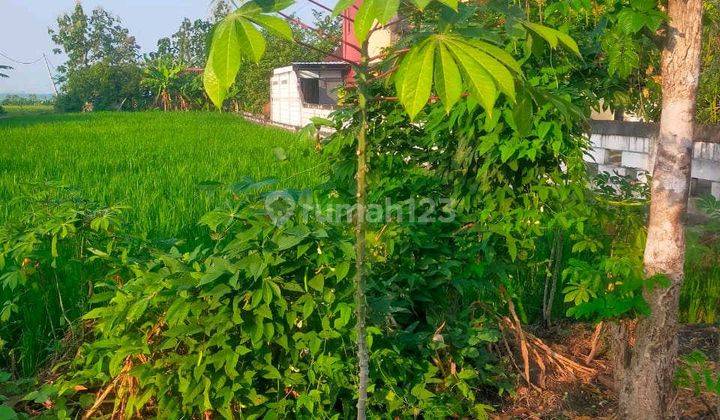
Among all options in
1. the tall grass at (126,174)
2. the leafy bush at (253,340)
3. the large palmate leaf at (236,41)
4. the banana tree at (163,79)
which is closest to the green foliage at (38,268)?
the tall grass at (126,174)

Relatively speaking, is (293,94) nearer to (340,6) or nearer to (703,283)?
(703,283)

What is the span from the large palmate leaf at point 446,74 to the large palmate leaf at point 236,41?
A: 23cm

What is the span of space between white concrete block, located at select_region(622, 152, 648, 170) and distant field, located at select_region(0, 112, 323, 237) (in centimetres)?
227

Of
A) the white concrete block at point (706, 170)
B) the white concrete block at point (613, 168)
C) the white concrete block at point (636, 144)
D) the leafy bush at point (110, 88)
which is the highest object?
the leafy bush at point (110, 88)

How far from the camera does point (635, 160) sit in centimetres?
521

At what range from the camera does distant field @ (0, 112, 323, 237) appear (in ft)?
17.8

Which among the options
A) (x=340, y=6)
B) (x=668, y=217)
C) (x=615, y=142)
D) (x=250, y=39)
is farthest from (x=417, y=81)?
(x=615, y=142)

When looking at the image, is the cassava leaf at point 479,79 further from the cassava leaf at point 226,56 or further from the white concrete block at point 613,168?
the white concrete block at point 613,168

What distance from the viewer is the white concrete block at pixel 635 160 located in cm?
511

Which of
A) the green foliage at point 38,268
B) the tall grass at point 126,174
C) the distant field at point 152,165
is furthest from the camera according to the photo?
the distant field at point 152,165

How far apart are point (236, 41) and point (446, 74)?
364mm

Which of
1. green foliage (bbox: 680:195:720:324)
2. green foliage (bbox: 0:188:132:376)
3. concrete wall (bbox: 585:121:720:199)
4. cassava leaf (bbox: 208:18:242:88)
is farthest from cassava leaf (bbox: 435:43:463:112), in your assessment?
concrete wall (bbox: 585:121:720:199)

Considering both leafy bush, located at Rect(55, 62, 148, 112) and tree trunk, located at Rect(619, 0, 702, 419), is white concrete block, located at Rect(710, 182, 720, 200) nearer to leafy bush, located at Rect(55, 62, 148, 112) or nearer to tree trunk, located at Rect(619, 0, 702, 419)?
tree trunk, located at Rect(619, 0, 702, 419)

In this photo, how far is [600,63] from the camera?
327cm
